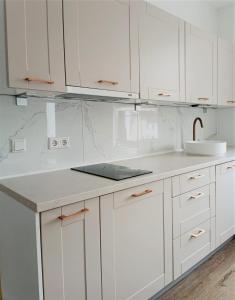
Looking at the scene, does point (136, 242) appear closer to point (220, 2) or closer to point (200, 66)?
point (200, 66)

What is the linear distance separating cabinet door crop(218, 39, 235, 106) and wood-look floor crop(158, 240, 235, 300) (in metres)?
1.62

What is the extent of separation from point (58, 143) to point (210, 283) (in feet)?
4.91

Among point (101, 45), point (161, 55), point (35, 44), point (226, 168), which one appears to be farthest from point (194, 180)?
point (35, 44)

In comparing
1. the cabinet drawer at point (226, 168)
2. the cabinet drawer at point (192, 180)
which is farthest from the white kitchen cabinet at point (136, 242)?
the cabinet drawer at point (226, 168)

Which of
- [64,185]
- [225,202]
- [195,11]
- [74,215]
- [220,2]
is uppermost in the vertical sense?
[220,2]

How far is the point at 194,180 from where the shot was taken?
1.92 m

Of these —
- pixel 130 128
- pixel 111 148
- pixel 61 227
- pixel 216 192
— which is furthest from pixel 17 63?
pixel 216 192

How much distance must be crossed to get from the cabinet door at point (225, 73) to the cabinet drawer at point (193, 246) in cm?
142

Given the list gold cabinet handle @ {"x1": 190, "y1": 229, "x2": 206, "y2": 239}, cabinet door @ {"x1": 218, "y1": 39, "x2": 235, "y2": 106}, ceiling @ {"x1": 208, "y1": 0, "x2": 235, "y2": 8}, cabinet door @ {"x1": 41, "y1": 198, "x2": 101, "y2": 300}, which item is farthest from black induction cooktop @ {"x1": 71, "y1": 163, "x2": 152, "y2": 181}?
ceiling @ {"x1": 208, "y1": 0, "x2": 235, "y2": 8}

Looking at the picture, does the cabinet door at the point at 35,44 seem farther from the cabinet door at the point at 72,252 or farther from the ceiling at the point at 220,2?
the ceiling at the point at 220,2

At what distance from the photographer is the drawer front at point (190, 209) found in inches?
70.3

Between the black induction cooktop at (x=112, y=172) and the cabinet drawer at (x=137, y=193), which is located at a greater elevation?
the black induction cooktop at (x=112, y=172)

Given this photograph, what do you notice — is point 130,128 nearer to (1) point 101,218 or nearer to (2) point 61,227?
(1) point 101,218

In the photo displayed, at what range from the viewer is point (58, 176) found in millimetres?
1615
